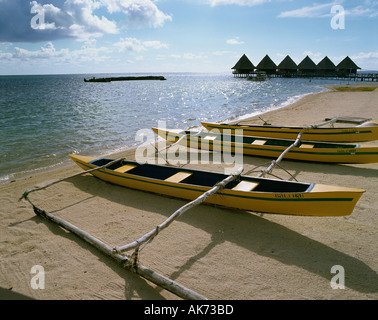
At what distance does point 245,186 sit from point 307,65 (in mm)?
70613

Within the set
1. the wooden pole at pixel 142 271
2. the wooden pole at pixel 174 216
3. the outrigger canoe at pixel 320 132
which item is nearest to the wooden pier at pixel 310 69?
the outrigger canoe at pixel 320 132

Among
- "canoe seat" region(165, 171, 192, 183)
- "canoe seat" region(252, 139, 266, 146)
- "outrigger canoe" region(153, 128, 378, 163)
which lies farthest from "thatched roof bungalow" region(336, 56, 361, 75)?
"canoe seat" region(165, 171, 192, 183)

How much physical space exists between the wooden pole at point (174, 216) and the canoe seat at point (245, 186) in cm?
19

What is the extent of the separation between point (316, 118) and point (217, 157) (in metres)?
10.1

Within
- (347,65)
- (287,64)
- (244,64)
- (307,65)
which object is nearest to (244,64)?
(244,64)

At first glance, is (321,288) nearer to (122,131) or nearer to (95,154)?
(95,154)

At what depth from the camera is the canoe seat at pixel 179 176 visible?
21.0 feet

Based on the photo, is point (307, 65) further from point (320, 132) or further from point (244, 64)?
point (320, 132)

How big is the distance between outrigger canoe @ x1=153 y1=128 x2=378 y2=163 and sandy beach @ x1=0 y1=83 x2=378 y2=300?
164 centimetres
